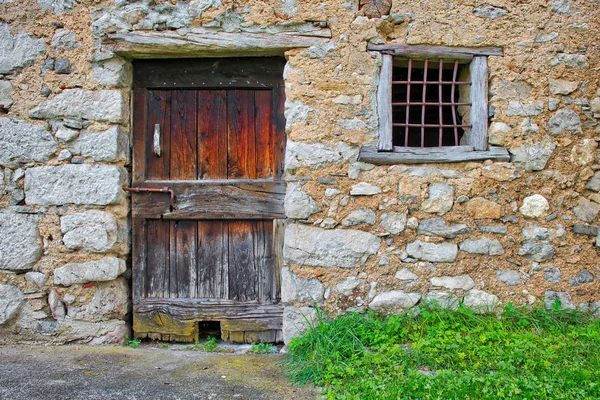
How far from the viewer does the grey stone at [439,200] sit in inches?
113

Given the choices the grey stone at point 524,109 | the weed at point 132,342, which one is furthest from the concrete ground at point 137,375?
the grey stone at point 524,109

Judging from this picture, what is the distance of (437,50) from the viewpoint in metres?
2.94

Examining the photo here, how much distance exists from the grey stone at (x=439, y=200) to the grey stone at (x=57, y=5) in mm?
2818

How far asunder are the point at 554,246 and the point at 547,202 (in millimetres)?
301

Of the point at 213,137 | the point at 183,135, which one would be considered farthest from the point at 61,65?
the point at 213,137

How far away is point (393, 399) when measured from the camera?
2.12m

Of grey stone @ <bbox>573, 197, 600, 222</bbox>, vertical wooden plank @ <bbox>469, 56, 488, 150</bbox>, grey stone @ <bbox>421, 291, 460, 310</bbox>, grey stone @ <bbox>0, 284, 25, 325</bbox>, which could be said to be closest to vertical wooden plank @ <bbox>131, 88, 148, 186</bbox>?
grey stone @ <bbox>0, 284, 25, 325</bbox>

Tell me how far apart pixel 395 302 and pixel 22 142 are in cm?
282

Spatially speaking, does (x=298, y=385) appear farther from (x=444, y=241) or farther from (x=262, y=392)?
(x=444, y=241)

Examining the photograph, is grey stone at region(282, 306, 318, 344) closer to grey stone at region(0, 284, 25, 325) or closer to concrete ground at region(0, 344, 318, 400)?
concrete ground at region(0, 344, 318, 400)

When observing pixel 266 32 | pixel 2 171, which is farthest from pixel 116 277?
pixel 266 32

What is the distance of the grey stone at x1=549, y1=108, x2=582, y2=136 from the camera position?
2889mm

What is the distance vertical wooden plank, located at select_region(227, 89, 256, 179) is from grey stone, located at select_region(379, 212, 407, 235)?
3.39ft

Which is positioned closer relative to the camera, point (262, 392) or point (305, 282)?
point (262, 392)
